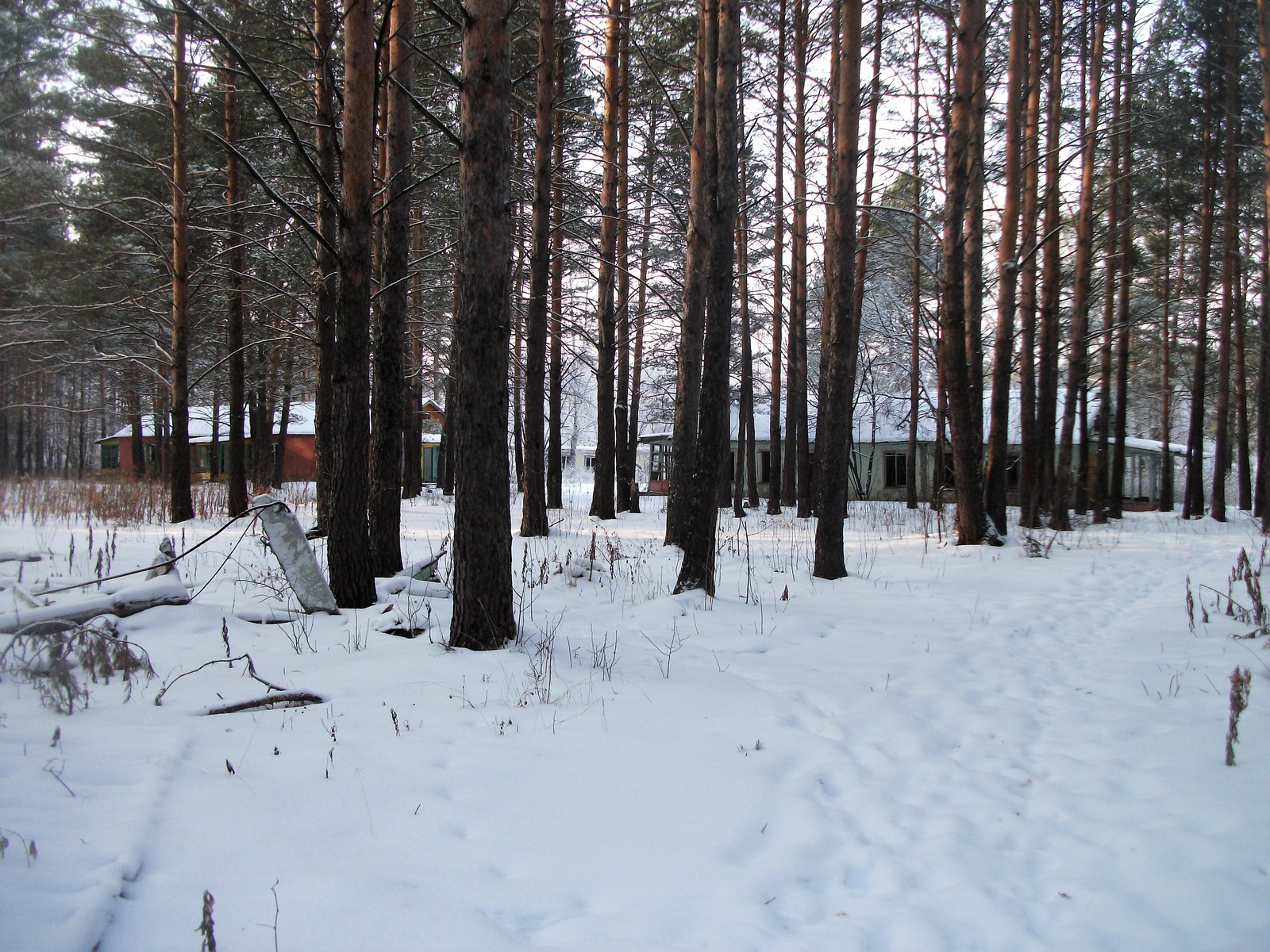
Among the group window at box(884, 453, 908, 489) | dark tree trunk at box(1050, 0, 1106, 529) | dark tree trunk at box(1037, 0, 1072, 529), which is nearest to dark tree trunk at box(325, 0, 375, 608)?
dark tree trunk at box(1037, 0, 1072, 529)

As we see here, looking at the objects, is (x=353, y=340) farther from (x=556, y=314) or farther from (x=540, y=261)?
(x=556, y=314)

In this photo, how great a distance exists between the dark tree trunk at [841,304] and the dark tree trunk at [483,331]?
432 cm

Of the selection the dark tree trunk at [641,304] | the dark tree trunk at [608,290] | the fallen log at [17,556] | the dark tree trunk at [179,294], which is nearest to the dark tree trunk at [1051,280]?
the dark tree trunk at [641,304]

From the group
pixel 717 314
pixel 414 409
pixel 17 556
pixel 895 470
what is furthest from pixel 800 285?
pixel 895 470

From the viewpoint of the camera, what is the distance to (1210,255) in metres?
16.5

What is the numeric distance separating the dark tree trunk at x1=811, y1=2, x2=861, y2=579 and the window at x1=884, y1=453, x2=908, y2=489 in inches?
921

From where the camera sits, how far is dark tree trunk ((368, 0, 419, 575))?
21.0ft

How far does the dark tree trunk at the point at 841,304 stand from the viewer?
715 cm

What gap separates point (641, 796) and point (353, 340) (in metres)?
4.28

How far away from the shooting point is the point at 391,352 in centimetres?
644

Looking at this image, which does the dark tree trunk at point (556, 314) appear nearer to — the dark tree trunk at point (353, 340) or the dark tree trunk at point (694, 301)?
the dark tree trunk at point (694, 301)

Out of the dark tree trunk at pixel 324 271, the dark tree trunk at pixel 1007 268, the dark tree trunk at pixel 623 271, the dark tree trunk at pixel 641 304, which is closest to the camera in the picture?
the dark tree trunk at pixel 324 271

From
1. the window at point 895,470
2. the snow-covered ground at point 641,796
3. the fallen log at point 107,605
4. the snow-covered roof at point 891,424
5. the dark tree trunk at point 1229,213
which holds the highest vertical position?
the dark tree trunk at point 1229,213

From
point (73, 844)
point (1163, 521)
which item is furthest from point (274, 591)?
point (1163, 521)
